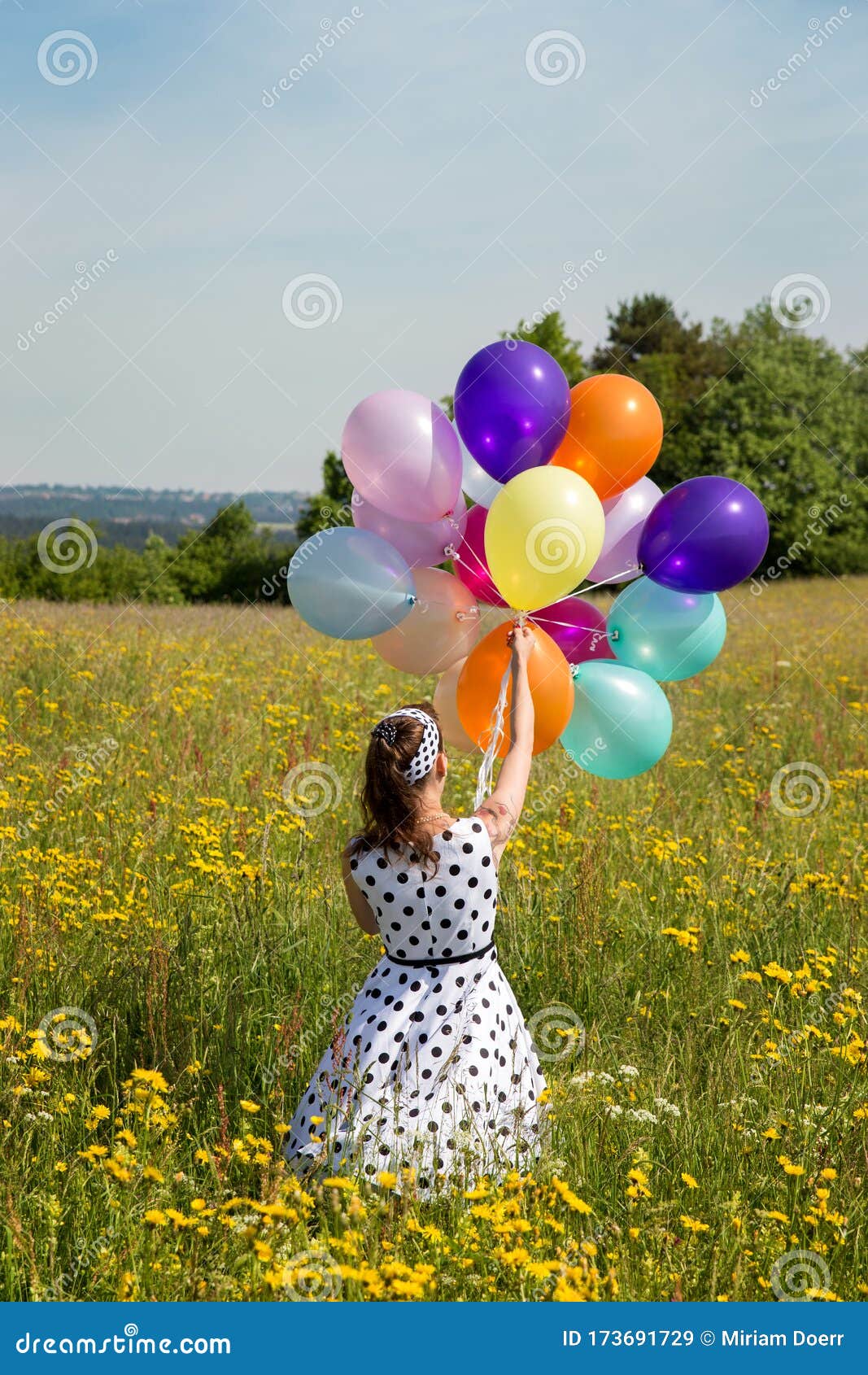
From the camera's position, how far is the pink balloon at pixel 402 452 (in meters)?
3.32

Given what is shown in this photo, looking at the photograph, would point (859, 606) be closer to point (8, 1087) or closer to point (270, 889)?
point (270, 889)

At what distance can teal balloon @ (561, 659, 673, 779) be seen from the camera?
11.6 feet

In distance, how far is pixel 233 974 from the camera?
386 cm

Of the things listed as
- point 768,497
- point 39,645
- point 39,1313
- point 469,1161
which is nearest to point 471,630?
point 469,1161

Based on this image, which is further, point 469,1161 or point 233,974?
point 233,974

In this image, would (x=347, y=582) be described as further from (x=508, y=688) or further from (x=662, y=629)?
(x=662, y=629)

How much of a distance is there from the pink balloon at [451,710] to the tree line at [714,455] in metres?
15.7

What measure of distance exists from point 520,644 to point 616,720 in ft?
1.44

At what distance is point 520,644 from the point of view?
3.30 m

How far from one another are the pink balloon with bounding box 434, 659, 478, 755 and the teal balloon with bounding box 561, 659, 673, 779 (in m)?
0.33

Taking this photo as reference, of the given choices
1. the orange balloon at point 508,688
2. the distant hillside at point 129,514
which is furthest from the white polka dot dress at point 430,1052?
the distant hillside at point 129,514

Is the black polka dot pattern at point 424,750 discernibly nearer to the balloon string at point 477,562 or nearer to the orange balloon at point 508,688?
the orange balloon at point 508,688

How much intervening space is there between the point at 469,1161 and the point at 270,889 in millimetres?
1588

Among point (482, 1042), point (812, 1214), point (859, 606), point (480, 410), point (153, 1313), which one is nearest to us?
point (153, 1313)
